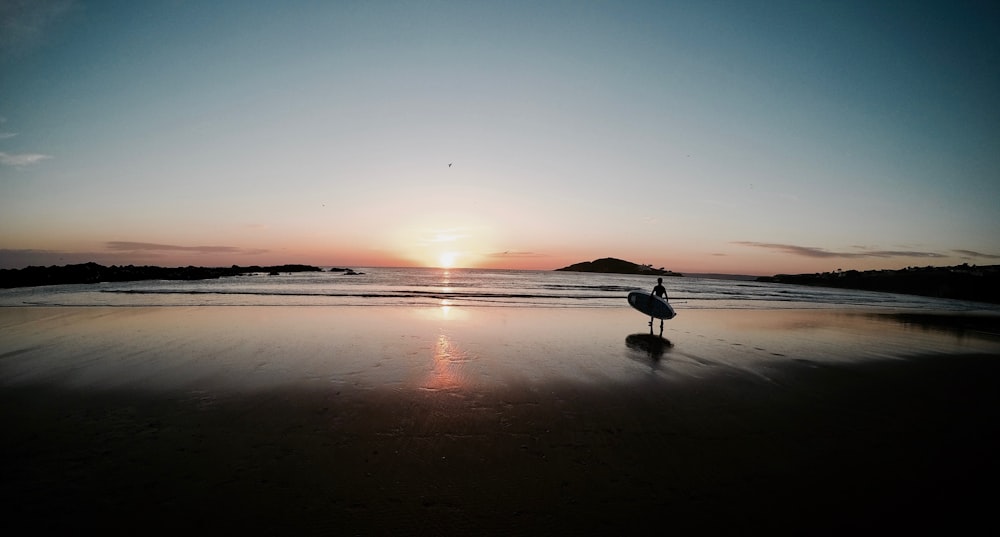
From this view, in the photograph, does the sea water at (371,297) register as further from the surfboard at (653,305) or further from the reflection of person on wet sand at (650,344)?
the reflection of person on wet sand at (650,344)

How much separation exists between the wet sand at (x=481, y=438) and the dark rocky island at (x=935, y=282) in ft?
202

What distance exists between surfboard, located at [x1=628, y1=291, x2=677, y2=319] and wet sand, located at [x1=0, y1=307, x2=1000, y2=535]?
5.46 meters

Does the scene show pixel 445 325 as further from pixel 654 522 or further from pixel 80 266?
pixel 80 266

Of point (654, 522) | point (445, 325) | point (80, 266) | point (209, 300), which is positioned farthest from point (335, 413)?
point (80, 266)

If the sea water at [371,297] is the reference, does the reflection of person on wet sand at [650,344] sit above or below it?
below

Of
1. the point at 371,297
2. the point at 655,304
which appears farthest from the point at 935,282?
the point at 371,297

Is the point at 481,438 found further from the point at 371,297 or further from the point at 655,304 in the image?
the point at 371,297

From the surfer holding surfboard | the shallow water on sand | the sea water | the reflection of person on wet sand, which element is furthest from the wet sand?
the sea water

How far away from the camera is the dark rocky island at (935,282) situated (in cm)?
5300

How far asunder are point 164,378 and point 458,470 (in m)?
7.84

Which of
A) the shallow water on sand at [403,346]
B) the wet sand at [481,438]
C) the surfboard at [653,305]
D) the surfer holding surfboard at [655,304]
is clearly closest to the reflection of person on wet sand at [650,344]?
the shallow water on sand at [403,346]

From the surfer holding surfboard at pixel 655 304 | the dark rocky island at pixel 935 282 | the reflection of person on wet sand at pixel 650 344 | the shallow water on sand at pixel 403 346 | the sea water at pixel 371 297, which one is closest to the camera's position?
the shallow water on sand at pixel 403 346

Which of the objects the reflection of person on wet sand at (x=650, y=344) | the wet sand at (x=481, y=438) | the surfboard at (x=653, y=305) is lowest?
the wet sand at (x=481, y=438)

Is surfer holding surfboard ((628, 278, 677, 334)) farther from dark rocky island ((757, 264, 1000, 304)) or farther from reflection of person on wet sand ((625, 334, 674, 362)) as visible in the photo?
dark rocky island ((757, 264, 1000, 304))
